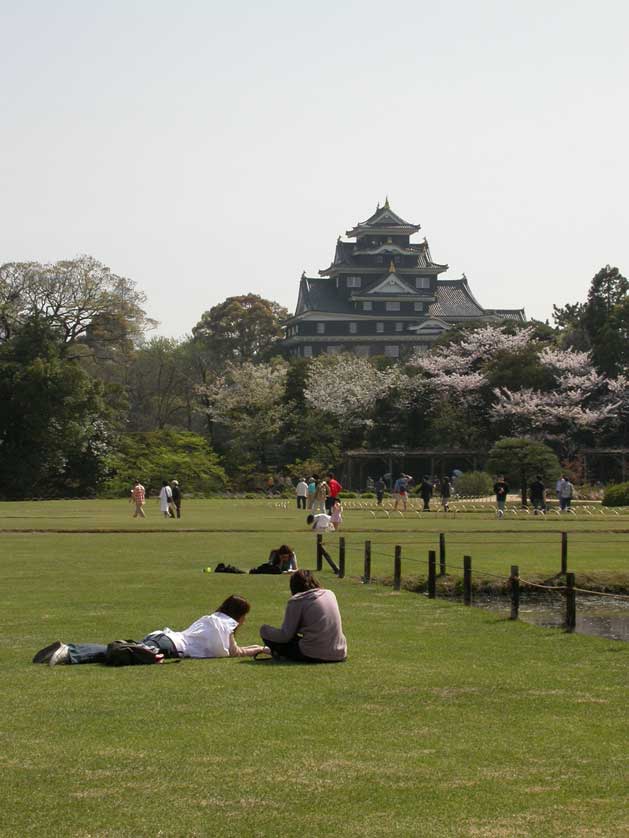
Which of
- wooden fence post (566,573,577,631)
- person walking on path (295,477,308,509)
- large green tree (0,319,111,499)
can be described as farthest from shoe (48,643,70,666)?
large green tree (0,319,111,499)

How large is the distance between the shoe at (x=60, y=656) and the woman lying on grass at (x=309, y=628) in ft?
7.42

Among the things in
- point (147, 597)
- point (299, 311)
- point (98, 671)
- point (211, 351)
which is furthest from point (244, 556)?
point (299, 311)

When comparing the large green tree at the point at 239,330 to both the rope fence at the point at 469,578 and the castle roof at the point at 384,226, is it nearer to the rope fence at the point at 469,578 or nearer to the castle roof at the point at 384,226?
the castle roof at the point at 384,226

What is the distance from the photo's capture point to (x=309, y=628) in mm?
14656

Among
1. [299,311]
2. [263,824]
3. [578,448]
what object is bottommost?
[263,824]

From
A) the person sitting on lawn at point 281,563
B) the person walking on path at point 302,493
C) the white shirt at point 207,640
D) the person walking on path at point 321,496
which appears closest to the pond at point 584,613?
the person sitting on lawn at point 281,563

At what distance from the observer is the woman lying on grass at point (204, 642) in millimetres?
14633

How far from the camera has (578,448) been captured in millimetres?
82188

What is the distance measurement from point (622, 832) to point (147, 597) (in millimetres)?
14488

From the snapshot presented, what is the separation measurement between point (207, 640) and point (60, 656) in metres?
1.70

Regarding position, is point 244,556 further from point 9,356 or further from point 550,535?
point 9,356

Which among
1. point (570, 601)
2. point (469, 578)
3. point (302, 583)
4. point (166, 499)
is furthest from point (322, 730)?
point (166, 499)

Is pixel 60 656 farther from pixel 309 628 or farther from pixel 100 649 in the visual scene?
pixel 309 628

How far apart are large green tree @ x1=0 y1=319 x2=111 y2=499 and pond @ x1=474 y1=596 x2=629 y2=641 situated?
181 ft
